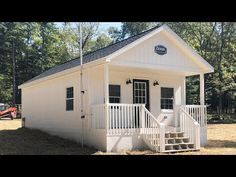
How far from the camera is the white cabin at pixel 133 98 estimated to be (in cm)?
1296

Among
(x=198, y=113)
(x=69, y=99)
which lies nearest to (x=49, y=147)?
(x=69, y=99)

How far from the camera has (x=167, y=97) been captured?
16.3m

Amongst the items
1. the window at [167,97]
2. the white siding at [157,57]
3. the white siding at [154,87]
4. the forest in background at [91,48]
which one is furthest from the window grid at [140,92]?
the forest in background at [91,48]

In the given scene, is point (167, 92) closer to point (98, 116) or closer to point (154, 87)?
point (154, 87)

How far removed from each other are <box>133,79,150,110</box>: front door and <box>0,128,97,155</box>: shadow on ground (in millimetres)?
3194

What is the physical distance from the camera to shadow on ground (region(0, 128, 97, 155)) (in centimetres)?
1242

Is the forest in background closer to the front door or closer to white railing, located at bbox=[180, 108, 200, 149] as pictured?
the front door

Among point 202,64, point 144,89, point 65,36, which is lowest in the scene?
point 144,89

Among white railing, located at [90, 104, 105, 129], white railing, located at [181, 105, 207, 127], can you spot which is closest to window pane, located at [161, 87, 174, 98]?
white railing, located at [181, 105, 207, 127]
